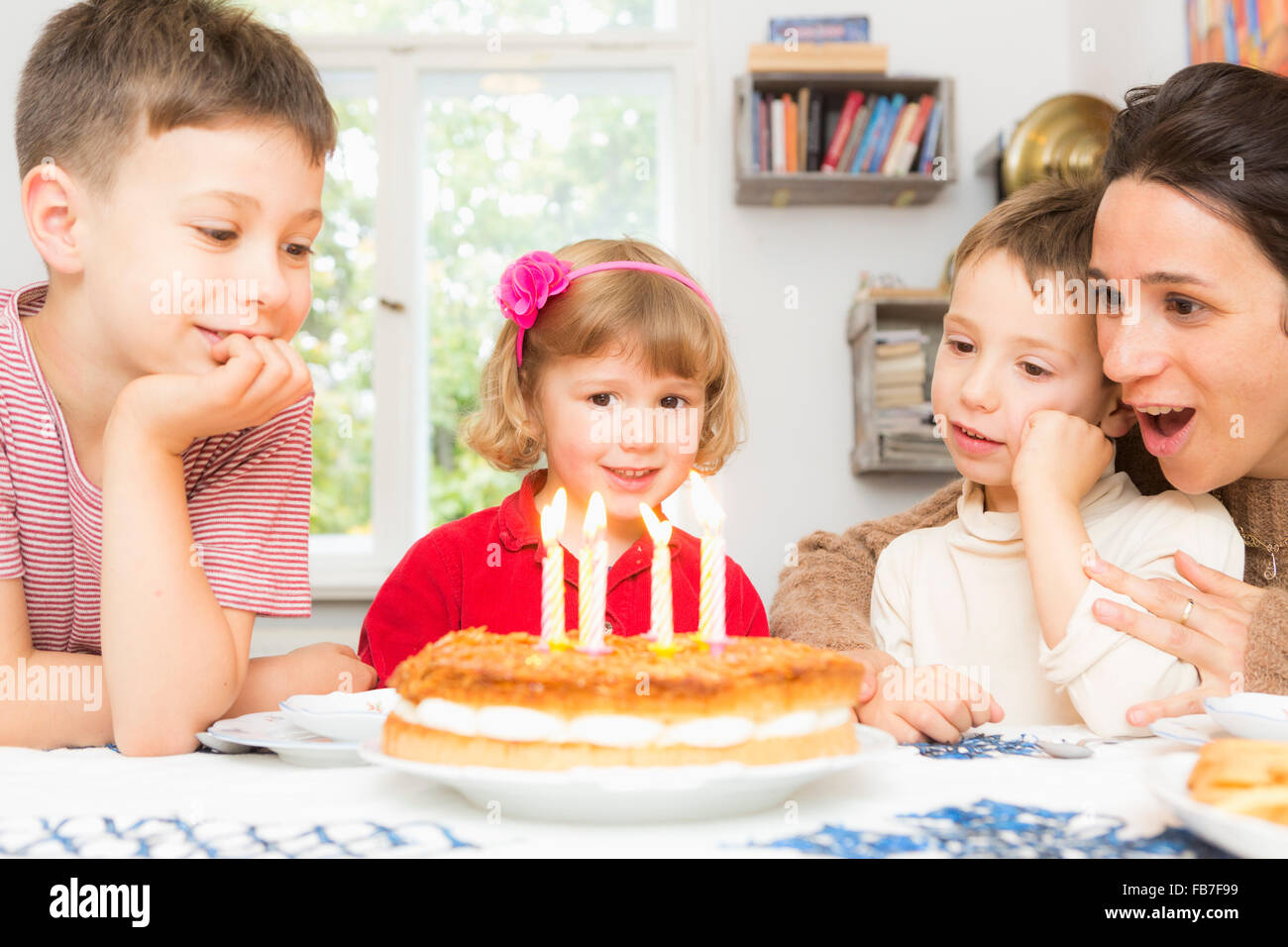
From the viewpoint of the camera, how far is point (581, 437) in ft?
4.88

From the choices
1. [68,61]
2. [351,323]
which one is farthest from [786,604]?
[351,323]

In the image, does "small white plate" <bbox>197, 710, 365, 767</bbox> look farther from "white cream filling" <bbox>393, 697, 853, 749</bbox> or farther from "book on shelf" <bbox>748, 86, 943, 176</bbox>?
"book on shelf" <bbox>748, 86, 943, 176</bbox>

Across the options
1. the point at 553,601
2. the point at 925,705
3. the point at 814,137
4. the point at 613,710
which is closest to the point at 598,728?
the point at 613,710

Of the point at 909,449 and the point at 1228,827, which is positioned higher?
the point at 909,449

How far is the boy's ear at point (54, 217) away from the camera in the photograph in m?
1.10

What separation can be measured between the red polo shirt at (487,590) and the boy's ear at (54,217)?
62cm

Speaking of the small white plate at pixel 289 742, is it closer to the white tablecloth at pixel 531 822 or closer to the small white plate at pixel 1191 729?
the white tablecloth at pixel 531 822

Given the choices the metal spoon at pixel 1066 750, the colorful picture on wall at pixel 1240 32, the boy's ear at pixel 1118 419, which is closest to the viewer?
the metal spoon at pixel 1066 750

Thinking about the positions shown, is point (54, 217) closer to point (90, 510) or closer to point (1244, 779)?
point (90, 510)

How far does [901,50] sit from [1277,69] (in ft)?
6.52

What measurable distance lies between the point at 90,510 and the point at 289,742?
51 cm

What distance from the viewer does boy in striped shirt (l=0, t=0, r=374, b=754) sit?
96 cm

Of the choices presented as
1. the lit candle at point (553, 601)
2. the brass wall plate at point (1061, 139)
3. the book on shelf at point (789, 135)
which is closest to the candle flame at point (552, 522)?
the lit candle at point (553, 601)
